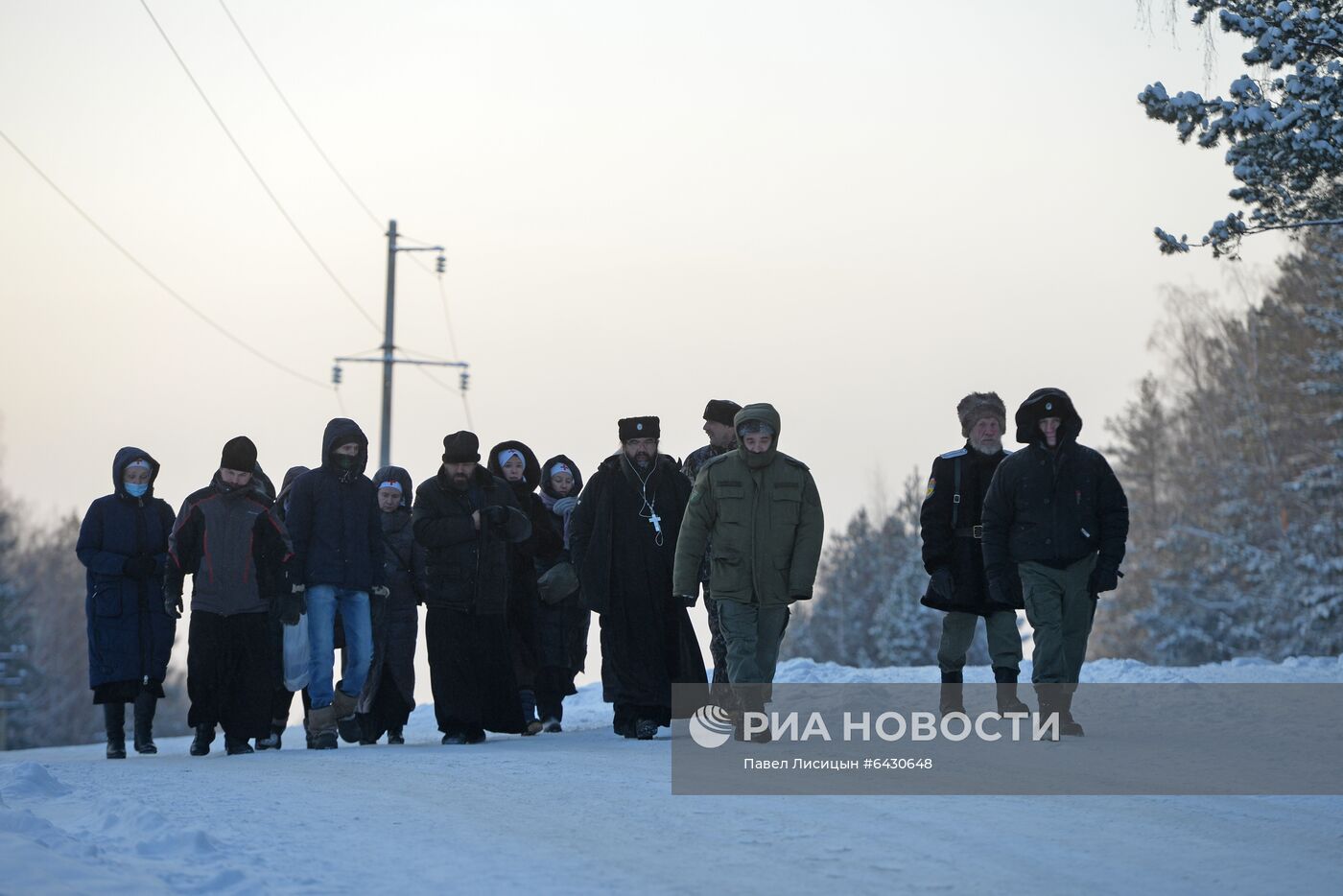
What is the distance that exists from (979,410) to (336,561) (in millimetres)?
4638

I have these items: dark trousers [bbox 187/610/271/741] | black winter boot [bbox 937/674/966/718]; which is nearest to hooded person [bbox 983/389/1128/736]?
black winter boot [bbox 937/674/966/718]

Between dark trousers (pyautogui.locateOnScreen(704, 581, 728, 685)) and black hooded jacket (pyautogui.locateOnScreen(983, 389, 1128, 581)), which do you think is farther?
dark trousers (pyautogui.locateOnScreen(704, 581, 728, 685))

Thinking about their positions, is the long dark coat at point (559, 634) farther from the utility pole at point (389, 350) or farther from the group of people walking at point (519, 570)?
the utility pole at point (389, 350)

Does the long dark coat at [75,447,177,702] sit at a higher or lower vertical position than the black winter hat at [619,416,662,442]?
lower

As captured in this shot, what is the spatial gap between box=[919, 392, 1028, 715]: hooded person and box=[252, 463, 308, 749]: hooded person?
14.8ft

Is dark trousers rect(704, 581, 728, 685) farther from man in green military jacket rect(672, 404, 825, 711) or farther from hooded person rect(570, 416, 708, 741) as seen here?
man in green military jacket rect(672, 404, 825, 711)

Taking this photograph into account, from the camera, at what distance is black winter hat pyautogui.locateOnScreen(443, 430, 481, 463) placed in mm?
12992

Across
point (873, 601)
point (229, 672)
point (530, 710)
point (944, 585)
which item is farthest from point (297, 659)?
point (873, 601)

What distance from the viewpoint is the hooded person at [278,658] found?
42.5 ft

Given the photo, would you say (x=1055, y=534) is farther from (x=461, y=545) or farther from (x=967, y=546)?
(x=461, y=545)

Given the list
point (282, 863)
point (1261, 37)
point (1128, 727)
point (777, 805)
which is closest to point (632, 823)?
point (777, 805)

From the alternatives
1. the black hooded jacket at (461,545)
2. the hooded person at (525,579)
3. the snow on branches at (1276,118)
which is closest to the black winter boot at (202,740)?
the black hooded jacket at (461,545)

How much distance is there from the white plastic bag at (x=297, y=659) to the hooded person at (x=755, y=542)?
11.2 ft

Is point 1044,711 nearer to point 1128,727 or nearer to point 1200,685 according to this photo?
point 1128,727
